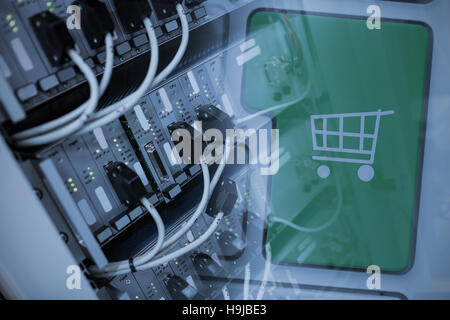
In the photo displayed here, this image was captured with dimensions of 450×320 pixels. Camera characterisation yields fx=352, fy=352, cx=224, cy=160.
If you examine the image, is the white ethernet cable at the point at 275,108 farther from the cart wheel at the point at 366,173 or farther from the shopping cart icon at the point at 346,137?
the cart wheel at the point at 366,173

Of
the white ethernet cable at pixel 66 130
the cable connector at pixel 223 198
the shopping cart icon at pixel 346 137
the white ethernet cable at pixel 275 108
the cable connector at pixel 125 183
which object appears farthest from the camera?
the shopping cart icon at pixel 346 137

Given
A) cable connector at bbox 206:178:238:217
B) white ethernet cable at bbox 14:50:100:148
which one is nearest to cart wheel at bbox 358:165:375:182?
cable connector at bbox 206:178:238:217

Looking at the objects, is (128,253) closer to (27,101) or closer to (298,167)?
(27,101)

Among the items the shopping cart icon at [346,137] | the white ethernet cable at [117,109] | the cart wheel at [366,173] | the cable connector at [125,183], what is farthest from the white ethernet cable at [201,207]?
the cart wheel at [366,173]

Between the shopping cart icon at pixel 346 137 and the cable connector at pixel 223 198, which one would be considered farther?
the shopping cart icon at pixel 346 137

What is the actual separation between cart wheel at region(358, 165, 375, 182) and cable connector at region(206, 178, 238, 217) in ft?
2.34

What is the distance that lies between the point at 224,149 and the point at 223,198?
166 millimetres

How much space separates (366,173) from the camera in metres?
1.62

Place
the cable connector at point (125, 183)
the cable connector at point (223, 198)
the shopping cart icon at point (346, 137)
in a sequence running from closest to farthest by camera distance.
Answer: the cable connector at point (125, 183)
the cable connector at point (223, 198)
the shopping cart icon at point (346, 137)

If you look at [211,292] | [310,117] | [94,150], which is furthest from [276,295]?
[94,150]

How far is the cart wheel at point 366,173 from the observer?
1.61 meters

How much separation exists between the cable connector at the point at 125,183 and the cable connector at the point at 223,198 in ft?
0.91

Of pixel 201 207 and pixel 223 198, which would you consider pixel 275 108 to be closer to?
pixel 223 198
